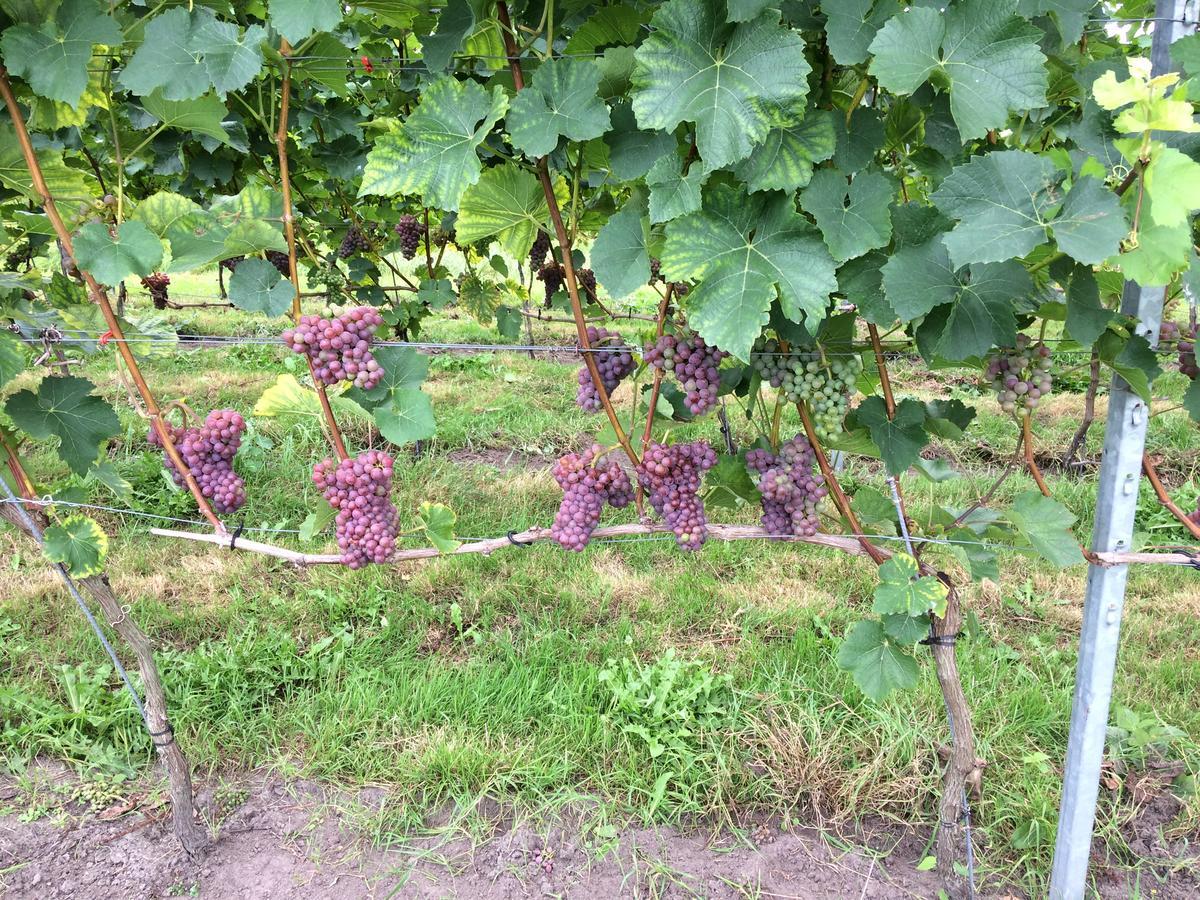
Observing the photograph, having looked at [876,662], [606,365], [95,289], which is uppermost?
[95,289]

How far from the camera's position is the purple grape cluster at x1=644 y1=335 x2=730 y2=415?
1.55 m

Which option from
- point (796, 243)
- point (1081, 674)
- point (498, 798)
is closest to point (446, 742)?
point (498, 798)

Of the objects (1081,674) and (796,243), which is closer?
(796,243)

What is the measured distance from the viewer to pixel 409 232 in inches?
152

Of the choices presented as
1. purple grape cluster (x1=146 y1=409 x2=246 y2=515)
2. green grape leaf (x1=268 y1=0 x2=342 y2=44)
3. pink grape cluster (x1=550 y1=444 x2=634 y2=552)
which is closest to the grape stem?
purple grape cluster (x1=146 y1=409 x2=246 y2=515)

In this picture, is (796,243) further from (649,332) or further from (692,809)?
(692,809)

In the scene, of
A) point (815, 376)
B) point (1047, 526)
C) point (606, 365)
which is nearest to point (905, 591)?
point (1047, 526)

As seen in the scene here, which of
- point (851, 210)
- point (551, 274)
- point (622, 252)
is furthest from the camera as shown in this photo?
point (551, 274)

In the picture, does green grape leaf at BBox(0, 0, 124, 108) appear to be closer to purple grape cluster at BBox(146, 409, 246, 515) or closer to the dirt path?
purple grape cluster at BBox(146, 409, 246, 515)

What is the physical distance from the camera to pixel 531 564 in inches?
131

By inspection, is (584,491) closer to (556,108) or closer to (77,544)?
(556,108)

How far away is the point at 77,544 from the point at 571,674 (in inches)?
58.2

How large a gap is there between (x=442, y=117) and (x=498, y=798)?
179 cm

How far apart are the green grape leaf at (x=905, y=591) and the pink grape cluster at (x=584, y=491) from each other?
550 mm
